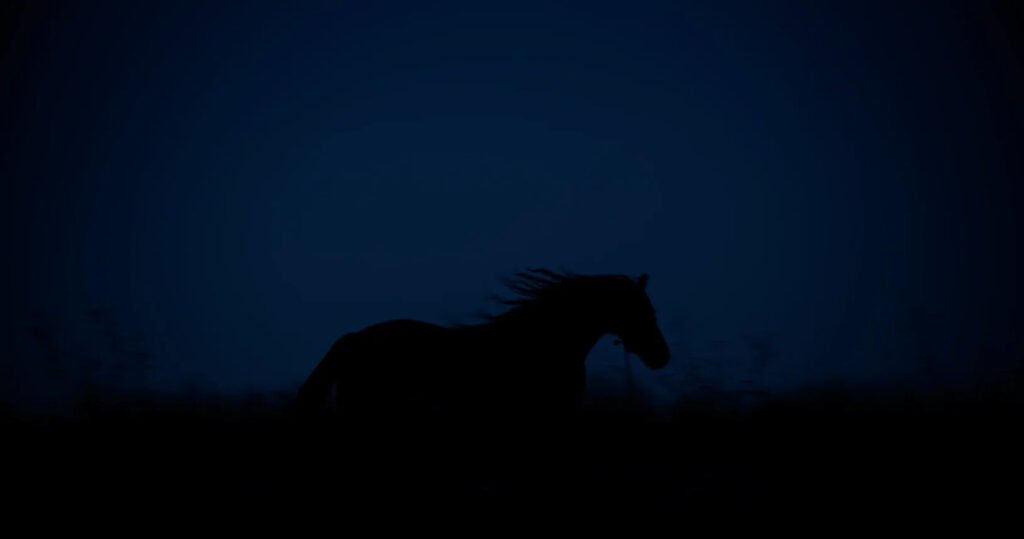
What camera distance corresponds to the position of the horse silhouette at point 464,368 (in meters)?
3.88

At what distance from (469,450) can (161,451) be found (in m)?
2.47

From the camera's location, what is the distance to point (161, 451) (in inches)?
170

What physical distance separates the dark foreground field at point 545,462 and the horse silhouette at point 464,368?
0.15m

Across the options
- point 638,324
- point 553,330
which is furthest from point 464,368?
point 638,324

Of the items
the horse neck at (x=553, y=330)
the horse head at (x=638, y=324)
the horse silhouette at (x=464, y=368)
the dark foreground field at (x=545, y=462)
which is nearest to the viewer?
the dark foreground field at (x=545, y=462)

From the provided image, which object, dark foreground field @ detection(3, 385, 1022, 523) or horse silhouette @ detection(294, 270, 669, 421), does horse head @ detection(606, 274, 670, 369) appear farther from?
dark foreground field @ detection(3, 385, 1022, 523)

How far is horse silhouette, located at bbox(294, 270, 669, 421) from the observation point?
3.88 meters

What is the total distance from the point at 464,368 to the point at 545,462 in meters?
0.84

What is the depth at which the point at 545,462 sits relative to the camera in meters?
3.71

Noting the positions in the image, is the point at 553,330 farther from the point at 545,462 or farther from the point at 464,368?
the point at 545,462

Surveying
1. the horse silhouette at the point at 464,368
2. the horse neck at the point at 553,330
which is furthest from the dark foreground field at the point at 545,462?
the horse neck at the point at 553,330

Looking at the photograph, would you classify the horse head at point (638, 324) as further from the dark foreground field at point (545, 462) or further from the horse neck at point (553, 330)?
the dark foreground field at point (545, 462)

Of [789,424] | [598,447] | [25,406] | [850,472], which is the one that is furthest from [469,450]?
[25,406]

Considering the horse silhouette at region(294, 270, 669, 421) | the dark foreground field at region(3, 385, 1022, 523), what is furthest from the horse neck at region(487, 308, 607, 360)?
the dark foreground field at region(3, 385, 1022, 523)
